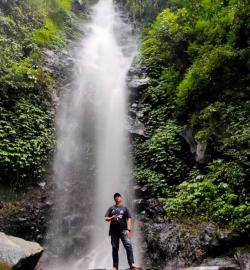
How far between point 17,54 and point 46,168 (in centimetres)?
567

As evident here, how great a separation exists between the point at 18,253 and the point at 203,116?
6.54 m

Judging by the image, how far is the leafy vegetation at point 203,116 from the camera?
9.01m

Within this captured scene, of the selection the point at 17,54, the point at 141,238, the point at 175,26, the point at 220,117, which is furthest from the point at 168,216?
the point at 17,54

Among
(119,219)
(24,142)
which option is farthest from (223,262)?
(24,142)

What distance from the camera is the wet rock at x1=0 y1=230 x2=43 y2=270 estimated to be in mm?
6359

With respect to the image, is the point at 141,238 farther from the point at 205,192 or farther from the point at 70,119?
the point at 70,119

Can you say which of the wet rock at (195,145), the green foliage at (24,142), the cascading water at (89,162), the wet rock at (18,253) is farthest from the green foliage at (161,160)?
the wet rock at (18,253)

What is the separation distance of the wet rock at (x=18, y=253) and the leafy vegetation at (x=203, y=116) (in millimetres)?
4129

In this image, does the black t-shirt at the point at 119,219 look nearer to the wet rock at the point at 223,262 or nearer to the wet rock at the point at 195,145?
the wet rock at the point at 223,262

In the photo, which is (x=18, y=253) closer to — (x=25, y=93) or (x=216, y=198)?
(x=216, y=198)

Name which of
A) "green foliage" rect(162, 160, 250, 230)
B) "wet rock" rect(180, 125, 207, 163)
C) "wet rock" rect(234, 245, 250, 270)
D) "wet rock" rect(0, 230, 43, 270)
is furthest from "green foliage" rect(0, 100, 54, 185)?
"wet rock" rect(234, 245, 250, 270)

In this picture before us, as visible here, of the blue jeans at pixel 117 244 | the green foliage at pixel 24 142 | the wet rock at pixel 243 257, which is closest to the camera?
the wet rock at pixel 243 257

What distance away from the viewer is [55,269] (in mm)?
9789

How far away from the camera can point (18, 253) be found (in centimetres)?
667
